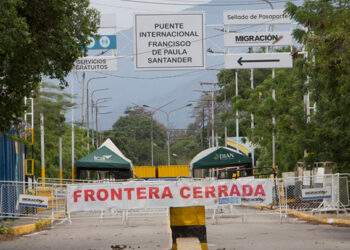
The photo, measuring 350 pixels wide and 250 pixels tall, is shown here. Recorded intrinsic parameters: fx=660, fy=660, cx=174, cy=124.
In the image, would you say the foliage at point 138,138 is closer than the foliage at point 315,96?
No

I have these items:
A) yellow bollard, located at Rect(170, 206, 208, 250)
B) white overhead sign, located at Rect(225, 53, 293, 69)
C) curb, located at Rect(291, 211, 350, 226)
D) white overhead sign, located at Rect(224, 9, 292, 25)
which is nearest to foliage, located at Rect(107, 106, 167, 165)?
white overhead sign, located at Rect(224, 9, 292, 25)

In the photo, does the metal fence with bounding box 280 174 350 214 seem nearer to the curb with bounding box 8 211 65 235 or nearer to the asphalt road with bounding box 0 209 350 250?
the asphalt road with bounding box 0 209 350 250

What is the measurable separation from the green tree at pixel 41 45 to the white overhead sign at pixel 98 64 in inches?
606

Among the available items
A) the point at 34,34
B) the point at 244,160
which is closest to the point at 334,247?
the point at 34,34

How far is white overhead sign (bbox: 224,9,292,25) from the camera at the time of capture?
1237 inches

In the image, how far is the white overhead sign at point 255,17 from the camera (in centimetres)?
3142

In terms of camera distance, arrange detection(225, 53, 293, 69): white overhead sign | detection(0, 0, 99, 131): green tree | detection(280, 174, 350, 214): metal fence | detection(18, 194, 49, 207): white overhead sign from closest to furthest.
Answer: detection(0, 0, 99, 131): green tree < detection(18, 194, 49, 207): white overhead sign < detection(280, 174, 350, 214): metal fence < detection(225, 53, 293, 69): white overhead sign

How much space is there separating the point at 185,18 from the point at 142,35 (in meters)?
1.89

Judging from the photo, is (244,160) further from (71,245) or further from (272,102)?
(71,245)

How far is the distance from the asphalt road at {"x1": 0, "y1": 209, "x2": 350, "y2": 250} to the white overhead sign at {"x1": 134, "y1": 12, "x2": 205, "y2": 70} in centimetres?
807

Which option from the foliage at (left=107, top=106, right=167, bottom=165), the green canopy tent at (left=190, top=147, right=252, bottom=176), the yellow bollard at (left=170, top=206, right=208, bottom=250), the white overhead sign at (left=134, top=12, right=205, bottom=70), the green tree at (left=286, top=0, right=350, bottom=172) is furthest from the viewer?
the foliage at (left=107, top=106, right=167, bottom=165)

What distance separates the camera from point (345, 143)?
24891mm

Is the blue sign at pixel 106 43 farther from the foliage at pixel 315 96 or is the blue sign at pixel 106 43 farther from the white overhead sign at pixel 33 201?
the white overhead sign at pixel 33 201

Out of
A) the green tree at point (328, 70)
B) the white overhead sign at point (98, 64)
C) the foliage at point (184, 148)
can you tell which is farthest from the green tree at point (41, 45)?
the foliage at point (184, 148)
